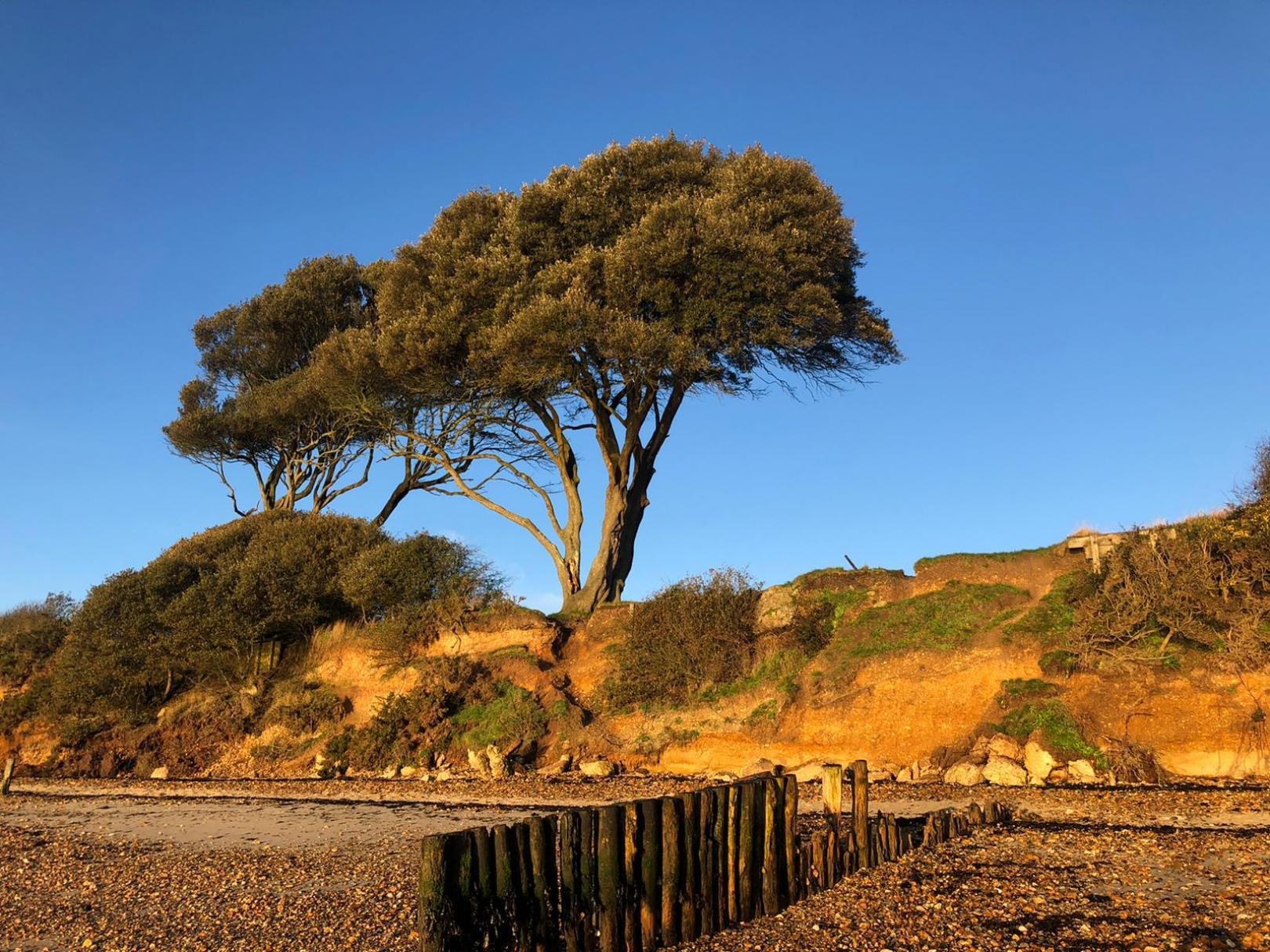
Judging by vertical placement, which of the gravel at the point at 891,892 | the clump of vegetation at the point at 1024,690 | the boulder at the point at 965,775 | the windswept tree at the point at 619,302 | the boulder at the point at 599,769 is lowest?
the gravel at the point at 891,892

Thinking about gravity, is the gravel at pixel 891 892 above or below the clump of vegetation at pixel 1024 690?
below

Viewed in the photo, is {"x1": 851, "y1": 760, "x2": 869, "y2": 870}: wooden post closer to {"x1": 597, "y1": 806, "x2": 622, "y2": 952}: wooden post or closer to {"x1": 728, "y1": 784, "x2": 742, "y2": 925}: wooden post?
{"x1": 728, "y1": 784, "x2": 742, "y2": 925}: wooden post

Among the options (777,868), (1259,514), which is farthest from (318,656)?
(1259,514)

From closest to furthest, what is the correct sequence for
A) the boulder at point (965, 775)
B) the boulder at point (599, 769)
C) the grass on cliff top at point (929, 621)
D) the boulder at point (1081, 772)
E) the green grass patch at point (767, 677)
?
the boulder at point (1081, 772), the boulder at point (965, 775), the grass on cliff top at point (929, 621), the boulder at point (599, 769), the green grass patch at point (767, 677)

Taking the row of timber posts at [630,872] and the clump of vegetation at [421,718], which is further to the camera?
the clump of vegetation at [421,718]

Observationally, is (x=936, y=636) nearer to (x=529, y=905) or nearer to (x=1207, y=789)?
(x=1207, y=789)

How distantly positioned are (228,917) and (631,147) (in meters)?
24.6

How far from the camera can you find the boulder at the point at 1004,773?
655 inches

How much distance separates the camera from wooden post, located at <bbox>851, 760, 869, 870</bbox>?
1107 cm

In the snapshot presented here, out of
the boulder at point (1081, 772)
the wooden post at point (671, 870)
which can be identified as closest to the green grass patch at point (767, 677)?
the boulder at point (1081, 772)

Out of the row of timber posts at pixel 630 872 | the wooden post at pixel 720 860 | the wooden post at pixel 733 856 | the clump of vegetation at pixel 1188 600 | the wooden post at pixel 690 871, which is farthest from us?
the clump of vegetation at pixel 1188 600

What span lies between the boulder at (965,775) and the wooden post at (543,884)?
1089 centimetres

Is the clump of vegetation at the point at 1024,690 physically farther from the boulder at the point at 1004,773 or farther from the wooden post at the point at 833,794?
the wooden post at the point at 833,794

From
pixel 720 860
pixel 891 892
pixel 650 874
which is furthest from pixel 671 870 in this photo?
pixel 891 892
